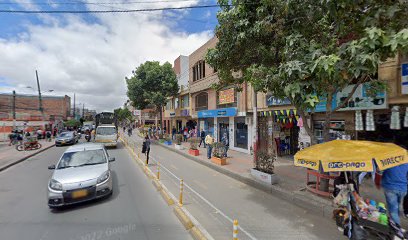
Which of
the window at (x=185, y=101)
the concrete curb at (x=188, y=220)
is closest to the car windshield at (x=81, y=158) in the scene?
the concrete curb at (x=188, y=220)

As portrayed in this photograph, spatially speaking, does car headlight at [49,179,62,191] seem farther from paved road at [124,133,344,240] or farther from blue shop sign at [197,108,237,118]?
blue shop sign at [197,108,237,118]

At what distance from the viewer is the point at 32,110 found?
44938 mm

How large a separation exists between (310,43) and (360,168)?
321 cm

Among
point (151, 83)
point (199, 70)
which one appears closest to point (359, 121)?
point (199, 70)

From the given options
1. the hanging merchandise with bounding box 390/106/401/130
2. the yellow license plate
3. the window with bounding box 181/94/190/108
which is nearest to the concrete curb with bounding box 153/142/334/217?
the hanging merchandise with bounding box 390/106/401/130

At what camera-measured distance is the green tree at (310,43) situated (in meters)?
4.03

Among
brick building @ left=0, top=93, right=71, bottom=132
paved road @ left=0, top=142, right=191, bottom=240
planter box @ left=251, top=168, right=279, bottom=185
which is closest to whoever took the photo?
paved road @ left=0, top=142, right=191, bottom=240

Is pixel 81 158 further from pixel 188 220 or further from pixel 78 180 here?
pixel 188 220

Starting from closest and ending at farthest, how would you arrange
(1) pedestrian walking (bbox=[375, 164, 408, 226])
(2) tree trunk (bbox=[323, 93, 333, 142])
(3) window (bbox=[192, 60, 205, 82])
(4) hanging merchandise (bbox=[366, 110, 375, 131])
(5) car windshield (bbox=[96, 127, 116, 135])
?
1. (1) pedestrian walking (bbox=[375, 164, 408, 226])
2. (2) tree trunk (bbox=[323, 93, 333, 142])
3. (4) hanging merchandise (bbox=[366, 110, 375, 131])
4. (5) car windshield (bbox=[96, 127, 116, 135])
5. (3) window (bbox=[192, 60, 205, 82])

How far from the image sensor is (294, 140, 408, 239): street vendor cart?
380cm

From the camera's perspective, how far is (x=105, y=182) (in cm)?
610

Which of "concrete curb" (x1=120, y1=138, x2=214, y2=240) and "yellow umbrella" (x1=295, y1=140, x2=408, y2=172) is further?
"concrete curb" (x1=120, y1=138, x2=214, y2=240)

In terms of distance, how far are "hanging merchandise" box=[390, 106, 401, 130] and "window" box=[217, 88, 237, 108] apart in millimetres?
9726

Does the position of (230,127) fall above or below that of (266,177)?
above
